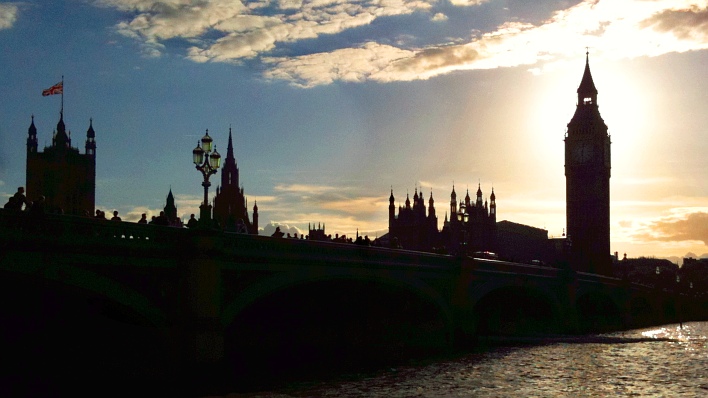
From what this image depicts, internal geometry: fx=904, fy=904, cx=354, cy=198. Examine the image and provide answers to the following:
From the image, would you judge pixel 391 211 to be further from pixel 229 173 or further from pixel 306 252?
pixel 306 252

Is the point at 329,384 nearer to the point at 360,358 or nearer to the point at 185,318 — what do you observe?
the point at 185,318

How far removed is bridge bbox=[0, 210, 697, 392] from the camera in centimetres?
2517

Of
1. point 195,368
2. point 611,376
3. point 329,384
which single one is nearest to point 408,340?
point 611,376

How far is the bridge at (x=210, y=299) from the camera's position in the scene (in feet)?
82.6

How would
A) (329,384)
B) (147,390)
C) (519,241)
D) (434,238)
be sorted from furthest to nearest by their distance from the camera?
(519,241) < (434,238) < (329,384) < (147,390)

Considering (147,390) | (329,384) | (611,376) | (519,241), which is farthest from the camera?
(519,241)

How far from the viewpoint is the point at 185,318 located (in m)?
28.6

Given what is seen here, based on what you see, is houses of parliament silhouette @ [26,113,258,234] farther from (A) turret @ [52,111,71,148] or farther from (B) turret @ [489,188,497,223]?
(B) turret @ [489,188,497,223]

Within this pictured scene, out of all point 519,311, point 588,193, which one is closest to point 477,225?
point 588,193

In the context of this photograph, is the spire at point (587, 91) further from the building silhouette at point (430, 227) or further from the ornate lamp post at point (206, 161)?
the ornate lamp post at point (206, 161)

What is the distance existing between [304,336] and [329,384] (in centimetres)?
1279

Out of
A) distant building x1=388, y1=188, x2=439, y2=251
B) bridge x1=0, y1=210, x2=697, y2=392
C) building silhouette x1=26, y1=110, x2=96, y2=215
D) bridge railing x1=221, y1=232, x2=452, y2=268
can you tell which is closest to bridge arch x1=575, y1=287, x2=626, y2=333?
bridge x1=0, y1=210, x2=697, y2=392

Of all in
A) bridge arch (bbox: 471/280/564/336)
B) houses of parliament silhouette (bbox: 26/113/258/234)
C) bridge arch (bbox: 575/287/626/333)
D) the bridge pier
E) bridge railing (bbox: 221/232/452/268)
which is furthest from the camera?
houses of parliament silhouette (bbox: 26/113/258/234)

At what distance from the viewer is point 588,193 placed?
7008 inches
